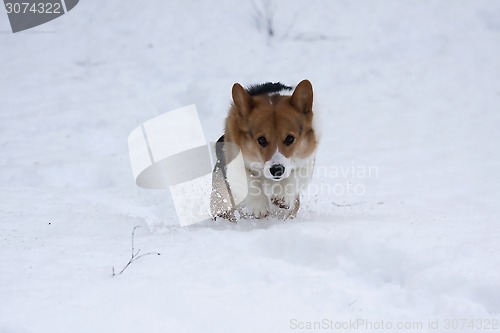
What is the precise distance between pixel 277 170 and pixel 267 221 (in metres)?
0.49

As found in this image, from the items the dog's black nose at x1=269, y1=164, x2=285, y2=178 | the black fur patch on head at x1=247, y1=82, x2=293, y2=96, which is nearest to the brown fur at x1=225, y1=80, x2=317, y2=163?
the dog's black nose at x1=269, y1=164, x2=285, y2=178

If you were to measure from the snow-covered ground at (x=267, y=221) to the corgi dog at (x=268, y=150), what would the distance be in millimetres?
282

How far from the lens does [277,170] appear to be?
13.8 ft

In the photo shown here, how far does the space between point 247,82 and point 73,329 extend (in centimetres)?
724

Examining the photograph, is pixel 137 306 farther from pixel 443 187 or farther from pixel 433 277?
pixel 443 187

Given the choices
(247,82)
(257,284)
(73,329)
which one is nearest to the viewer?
(73,329)

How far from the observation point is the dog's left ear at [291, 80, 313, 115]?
174 inches

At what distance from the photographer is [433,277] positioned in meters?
2.87

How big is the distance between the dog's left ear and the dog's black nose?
595 mm

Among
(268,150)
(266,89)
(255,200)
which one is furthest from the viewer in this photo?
(266,89)

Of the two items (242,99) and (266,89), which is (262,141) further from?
(266,89)

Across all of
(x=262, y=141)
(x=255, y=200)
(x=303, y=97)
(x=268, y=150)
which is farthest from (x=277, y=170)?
(x=303, y=97)

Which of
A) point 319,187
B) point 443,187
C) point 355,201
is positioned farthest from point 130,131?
point 443,187

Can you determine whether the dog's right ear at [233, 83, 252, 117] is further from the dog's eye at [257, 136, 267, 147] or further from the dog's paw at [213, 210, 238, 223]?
the dog's paw at [213, 210, 238, 223]
